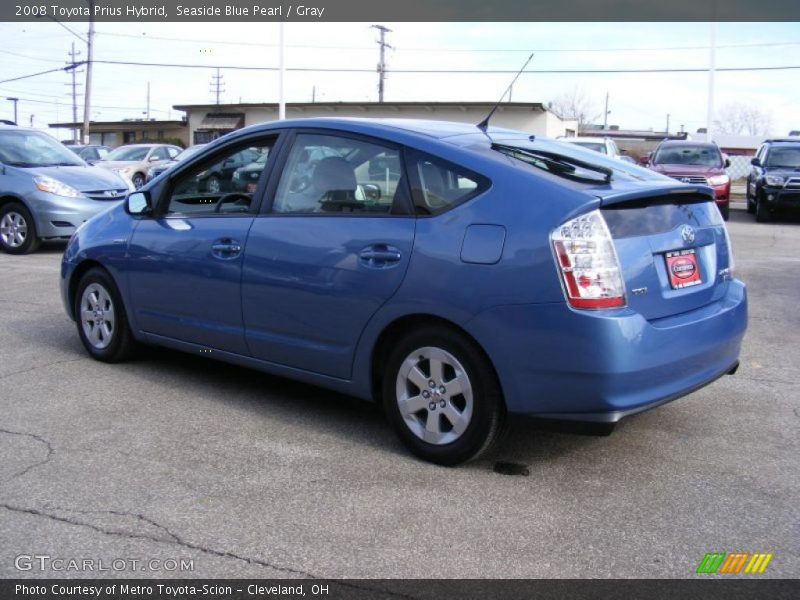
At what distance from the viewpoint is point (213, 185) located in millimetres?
5340

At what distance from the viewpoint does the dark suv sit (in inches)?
718

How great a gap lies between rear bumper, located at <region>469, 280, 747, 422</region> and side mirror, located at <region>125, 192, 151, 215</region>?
8.82ft

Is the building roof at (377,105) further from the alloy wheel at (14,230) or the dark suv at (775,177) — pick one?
the alloy wheel at (14,230)

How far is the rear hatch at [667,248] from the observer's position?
3.81m

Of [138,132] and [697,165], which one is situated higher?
[138,132]

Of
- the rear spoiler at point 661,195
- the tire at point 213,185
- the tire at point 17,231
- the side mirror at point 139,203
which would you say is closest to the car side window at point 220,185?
the tire at point 213,185

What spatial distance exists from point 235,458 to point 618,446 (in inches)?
76.9

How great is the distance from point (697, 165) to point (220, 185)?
15.7 m

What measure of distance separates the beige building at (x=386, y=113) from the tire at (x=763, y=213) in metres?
21.0

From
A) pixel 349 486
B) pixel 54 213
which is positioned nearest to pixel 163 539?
pixel 349 486

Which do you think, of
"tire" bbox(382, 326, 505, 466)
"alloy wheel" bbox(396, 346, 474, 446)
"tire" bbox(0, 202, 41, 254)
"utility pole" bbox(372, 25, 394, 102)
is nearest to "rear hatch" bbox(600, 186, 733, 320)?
"tire" bbox(382, 326, 505, 466)

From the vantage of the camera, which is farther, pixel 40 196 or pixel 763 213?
pixel 763 213

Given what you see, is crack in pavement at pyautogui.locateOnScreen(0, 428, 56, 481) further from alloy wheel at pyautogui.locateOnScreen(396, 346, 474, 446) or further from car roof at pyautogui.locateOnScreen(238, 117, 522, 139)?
car roof at pyautogui.locateOnScreen(238, 117, 522, 139)

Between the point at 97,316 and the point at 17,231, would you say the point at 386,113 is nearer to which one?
the point at 17,231
